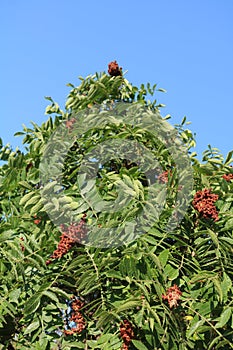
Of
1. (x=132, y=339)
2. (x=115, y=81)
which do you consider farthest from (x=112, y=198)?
(x=115, y=81)

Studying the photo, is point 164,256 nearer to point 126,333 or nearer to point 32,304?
point 126,333

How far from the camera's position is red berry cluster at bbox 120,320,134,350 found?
2273 millimetres

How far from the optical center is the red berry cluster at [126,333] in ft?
7.46

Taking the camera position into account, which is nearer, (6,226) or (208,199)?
(208,199)

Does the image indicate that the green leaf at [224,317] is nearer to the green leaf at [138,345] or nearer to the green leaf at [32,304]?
the green leaf at [138,345]

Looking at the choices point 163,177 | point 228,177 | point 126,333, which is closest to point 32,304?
point 126,333

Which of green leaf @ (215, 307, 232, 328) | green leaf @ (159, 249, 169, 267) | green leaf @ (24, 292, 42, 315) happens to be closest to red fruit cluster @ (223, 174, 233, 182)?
green leaf @ (159, 249, 169, 267)

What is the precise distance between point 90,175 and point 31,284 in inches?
26.1

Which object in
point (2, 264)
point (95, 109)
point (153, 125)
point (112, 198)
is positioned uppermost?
point (95, 109)

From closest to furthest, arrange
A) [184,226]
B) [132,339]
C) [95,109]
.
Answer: [132,339]
[184,226]
[95,109]

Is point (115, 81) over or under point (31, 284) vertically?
over

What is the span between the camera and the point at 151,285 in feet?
7.92

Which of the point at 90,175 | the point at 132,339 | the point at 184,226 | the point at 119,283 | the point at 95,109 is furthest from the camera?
the point at 95,109

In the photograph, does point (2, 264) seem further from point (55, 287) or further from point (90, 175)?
point (90, 175)
